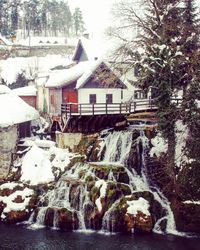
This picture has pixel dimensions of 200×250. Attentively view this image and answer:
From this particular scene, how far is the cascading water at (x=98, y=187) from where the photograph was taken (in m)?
31.9

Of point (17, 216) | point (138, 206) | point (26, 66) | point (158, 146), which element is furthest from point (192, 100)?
point (26, 66)

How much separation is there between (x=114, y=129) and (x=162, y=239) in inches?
519

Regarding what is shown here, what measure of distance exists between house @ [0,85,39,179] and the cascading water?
5976mm

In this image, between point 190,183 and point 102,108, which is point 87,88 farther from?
point 190,183

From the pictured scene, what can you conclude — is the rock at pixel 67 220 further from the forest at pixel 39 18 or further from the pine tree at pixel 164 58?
the forest at pixel 39 18

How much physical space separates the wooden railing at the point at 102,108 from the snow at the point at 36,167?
4.30m

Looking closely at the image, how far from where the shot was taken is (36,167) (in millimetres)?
36938

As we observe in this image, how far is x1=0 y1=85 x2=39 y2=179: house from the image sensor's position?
38.8 meters

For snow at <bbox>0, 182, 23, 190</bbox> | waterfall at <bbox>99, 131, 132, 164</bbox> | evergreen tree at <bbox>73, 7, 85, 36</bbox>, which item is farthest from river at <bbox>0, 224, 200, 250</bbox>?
evergreen tree at <bbox>73, 7, 85, 36</bbox>

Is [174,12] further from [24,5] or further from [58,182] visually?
[24,5]

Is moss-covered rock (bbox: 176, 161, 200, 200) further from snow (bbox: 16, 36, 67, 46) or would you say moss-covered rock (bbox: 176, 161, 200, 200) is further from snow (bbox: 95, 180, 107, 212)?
snow (bbox: 16, 36, 67, 46)

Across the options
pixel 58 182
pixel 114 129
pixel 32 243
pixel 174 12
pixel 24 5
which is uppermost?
pixel 24 5

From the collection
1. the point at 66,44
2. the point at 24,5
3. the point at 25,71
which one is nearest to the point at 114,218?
the point at 25,71

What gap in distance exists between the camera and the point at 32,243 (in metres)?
28.9
